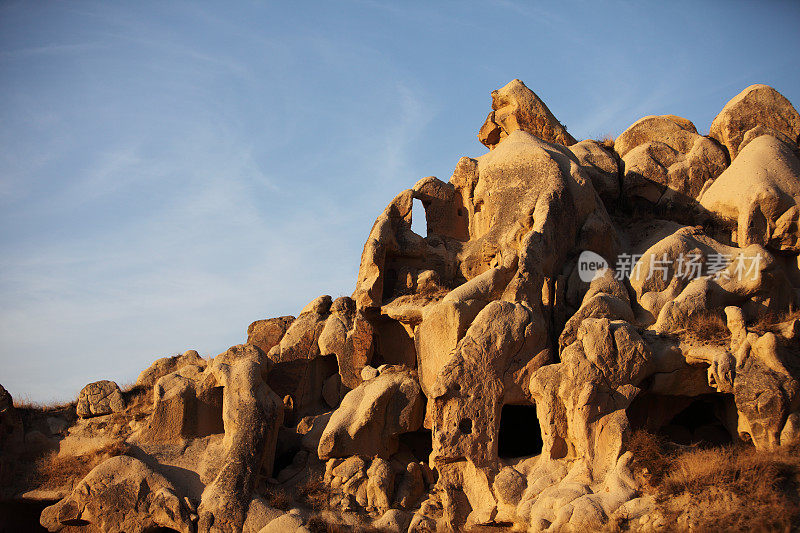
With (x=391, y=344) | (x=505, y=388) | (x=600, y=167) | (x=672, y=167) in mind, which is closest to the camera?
(x=505, y=388)

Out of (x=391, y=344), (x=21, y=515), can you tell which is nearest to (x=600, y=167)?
(x=391, y=344)

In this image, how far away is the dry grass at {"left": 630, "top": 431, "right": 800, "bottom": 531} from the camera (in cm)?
1242

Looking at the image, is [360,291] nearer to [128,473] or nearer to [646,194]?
[128,473]

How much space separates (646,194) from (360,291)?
23.6 ft

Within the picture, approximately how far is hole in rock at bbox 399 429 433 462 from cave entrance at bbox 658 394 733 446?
4415 millimetres

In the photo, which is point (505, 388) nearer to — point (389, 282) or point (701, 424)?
point (701, 424)

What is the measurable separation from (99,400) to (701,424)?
1175 centimetres

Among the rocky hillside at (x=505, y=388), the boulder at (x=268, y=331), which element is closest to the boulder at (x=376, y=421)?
the rocky hillside at (x=505, y=388)

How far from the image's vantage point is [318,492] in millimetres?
16344

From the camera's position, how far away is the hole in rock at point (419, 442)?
58.1 feet

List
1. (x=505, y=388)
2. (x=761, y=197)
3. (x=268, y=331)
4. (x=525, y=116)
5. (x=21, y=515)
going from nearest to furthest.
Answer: (x=505, y=388) → (x=21, y=515) → (x=761, y=197) → (x=268, y=331) → (x=525, y=116)

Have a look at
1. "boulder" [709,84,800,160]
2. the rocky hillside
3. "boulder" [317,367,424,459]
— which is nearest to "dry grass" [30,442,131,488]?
the rocky hillside

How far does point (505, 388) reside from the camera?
628 inches

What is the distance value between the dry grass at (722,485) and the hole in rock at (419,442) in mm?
4563
